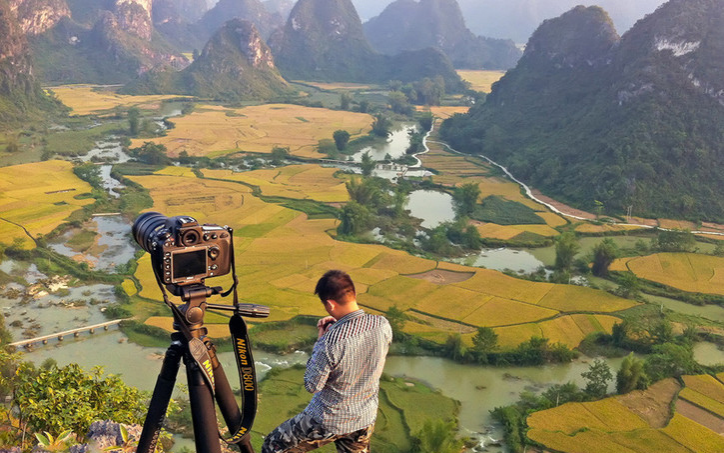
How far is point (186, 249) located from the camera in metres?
3.06

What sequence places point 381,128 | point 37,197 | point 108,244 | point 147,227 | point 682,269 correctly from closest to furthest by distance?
point 147,227 → point 682,269 → point 108,244 → point 37,197 → point 381,128

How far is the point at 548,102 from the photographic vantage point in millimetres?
43344

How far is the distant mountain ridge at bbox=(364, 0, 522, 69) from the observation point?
363ft

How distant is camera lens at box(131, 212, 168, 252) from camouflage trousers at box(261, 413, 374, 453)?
1.25 meters

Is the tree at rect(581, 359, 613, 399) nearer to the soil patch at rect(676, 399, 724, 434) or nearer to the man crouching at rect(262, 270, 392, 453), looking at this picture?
the soil patch at rect(676, 399, 724, 434)

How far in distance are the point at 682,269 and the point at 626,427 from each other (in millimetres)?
11463

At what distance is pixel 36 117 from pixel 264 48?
3446cm

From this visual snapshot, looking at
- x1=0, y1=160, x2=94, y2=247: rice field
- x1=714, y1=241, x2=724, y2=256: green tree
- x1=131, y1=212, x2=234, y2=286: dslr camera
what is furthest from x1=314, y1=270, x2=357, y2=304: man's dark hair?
x1=714, y1=241, x2=724, y2=256: green tree

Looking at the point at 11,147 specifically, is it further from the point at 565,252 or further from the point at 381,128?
the point at 565,252

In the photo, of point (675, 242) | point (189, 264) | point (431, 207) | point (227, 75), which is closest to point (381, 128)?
point (431, 207)

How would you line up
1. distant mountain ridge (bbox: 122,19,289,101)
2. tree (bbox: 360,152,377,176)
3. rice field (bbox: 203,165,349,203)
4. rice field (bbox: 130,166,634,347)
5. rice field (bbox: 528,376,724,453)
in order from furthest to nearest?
distant mountain ridge (bbox: 122,19,289,101), tree (bbox: 360,152,377,176), rice field (bbox: 203,165,349,203), rice field (bbox: 130,166,634,347), rice field (bbox: 528,376,724,453)

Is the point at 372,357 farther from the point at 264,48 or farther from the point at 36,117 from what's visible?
the point at 264,48

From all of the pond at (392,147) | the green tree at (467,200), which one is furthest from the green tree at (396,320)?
the pond at (392,147)

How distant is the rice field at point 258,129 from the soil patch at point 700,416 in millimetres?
30162
